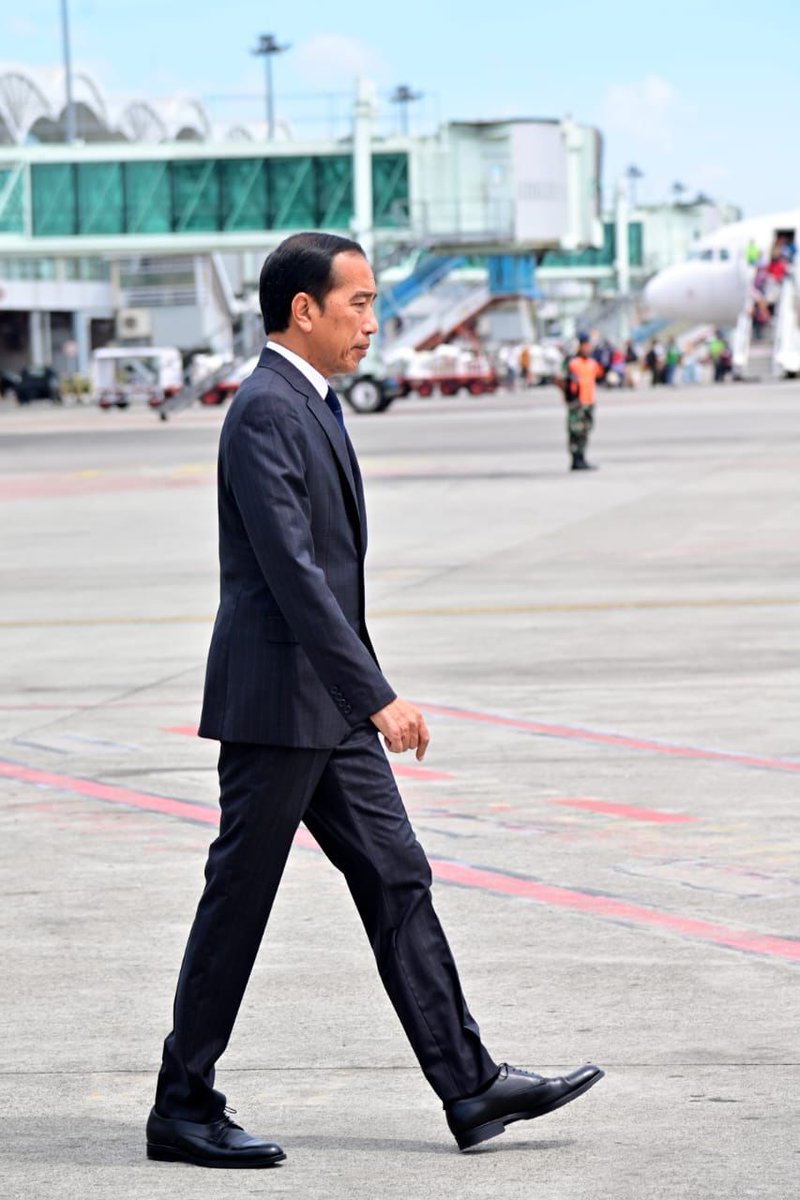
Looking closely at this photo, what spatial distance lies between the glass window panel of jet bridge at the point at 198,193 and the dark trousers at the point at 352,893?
8328 cm

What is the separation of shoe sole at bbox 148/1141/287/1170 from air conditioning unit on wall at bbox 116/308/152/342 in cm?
11159

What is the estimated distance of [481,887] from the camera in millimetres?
7602

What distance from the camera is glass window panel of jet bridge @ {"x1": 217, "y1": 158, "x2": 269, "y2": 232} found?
8631 cm

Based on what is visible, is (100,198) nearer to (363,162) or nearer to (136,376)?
(136,376)

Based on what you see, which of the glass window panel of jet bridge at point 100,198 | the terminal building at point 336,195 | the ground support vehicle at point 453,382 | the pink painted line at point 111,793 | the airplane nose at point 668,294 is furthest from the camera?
the glass window panel of jet bridge at point 100,198

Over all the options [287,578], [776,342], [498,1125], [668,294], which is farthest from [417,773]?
[668,294]

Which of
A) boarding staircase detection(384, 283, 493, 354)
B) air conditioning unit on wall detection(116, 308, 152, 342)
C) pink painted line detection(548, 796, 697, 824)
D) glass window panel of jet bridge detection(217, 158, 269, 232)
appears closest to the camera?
pink painted line detection(548, 796, 697, 824)

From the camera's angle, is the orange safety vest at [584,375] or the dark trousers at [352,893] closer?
the dark trousers at [352,893]

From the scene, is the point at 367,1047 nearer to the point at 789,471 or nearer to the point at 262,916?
the point at 262,916

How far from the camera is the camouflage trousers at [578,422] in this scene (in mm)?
31750

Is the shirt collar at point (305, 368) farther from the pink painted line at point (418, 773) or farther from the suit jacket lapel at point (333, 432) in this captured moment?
the pink painted line at point (418, 773)

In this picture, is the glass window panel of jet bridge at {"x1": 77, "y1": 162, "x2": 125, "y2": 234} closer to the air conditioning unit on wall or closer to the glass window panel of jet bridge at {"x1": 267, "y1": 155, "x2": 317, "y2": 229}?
the glass window panel of jet bridge at {"x1": 267, "y1": 155, "x2": 317, "y2": 229}

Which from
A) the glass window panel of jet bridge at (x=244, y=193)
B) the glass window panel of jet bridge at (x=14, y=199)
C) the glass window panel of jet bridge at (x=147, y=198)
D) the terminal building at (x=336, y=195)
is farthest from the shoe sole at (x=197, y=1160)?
the glass window panel of jet bridge at (x=14, y=199)

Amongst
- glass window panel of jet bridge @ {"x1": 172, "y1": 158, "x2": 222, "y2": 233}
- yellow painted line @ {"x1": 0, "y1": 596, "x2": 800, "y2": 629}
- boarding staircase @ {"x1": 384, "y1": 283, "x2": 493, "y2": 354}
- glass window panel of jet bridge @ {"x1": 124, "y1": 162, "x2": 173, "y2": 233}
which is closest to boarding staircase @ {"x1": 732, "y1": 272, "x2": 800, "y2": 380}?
glass window panel of jet bridge @ {"x1": 172, "y1": 158, "x2": 222, "y2": 233}
